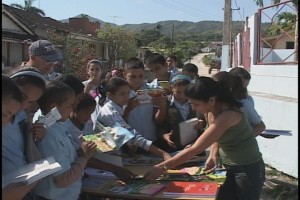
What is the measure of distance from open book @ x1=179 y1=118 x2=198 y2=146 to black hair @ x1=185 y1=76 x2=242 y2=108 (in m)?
0.44

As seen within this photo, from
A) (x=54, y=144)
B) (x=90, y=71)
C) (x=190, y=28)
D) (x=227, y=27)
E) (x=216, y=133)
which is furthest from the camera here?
(x=190, y=28)

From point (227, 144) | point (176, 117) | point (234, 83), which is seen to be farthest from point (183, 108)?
point (227, 144)

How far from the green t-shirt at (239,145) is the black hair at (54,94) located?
37.0 inches

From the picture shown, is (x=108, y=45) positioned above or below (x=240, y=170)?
above

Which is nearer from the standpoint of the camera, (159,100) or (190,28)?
(159,100)

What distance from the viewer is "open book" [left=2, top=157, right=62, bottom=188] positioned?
1617 millimetres

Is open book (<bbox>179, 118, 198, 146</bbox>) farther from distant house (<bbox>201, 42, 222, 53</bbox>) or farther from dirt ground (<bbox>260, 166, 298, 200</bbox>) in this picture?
distant house (<bbox>201, 42, 222, 53</bbox>)

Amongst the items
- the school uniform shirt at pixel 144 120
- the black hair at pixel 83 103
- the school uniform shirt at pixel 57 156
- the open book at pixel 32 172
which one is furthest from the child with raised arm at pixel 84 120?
the open book at pixel 32 172

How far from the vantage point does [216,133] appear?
7.54ft

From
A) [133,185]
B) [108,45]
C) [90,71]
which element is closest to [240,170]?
[133,185]

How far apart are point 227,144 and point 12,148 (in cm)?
123

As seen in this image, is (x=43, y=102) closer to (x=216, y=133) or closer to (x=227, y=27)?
(x=216, y=133)

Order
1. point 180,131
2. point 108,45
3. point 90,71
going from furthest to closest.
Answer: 1. point 108,45
2. point 90,71
3. point 180,131

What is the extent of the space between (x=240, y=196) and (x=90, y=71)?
2353mm
